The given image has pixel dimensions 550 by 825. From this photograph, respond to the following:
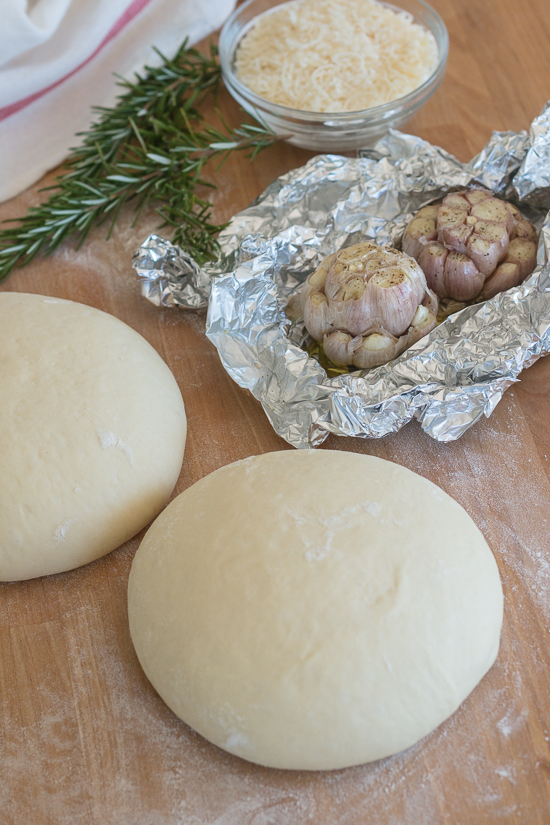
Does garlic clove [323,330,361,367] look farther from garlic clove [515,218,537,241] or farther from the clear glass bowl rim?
the clear glass bowl rim

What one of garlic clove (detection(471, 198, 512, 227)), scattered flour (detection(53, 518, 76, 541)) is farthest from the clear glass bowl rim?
scattered flour (detection(53, 518, 76, 541))

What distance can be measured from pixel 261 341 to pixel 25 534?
51 cm

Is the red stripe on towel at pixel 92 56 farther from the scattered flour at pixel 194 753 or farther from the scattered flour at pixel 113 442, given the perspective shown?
the scattered flour at pixel 194 753

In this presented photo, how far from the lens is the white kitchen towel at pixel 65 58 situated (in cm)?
149

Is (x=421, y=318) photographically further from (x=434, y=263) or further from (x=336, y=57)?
(x=336, y=57)

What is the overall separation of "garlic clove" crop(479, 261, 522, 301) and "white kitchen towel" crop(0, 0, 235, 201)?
1046 mm

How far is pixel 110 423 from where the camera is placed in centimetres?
103

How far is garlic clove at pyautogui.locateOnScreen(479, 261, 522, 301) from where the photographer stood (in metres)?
1.17

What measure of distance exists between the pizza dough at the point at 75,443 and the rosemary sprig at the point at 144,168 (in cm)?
34

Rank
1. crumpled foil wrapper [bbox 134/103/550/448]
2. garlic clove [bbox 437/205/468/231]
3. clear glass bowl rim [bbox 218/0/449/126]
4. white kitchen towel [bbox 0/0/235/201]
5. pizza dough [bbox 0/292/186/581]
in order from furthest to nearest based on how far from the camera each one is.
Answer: white kitchen towel [bbox 0/0/235/201] < clear glass bowl rim [bbox 218/0/449/126] < garlic clove [bbox 437/205/468/231] < crumpled foil wrapper [bbox 134/103/550/448] < pizza dough [bbox 0/292/186/581]

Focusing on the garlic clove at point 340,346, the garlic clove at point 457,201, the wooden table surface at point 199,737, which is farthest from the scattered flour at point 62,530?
the garlic clove at point 457,201

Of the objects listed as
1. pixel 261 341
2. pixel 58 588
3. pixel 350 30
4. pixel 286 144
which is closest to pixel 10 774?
pixel 58 588

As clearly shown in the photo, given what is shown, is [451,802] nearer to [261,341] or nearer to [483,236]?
[261,341]

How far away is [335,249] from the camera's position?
4.30 ft
